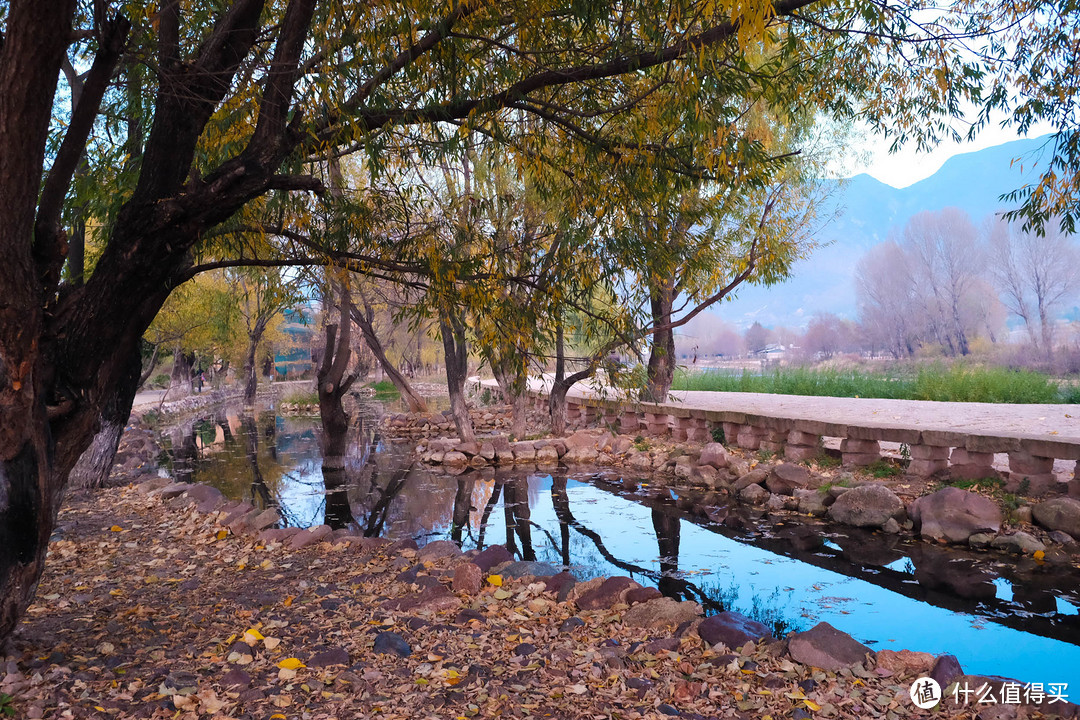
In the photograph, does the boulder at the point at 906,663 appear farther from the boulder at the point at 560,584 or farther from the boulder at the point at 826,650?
the boulder at the point at 560,584

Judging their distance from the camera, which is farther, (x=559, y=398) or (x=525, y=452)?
(x=559, y=398)

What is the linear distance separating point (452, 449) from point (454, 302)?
8071mm

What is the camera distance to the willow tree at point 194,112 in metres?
3.05

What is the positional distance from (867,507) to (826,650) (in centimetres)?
411

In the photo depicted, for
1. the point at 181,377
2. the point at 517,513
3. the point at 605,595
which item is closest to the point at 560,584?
the point at 605,595

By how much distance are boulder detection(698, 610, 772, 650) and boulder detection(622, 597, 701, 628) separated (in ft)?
0.71

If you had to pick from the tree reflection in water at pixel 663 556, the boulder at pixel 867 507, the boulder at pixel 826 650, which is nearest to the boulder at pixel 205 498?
the tree reflection in water at pixel 663 556

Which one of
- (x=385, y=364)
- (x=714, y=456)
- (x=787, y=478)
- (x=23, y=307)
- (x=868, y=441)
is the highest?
(x=23, y=307)

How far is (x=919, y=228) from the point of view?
44656mm

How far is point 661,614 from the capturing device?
4230mm

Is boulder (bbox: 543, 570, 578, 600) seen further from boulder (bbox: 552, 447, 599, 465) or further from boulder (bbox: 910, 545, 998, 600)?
boulder (bbox: 552, 447, 599, 465)

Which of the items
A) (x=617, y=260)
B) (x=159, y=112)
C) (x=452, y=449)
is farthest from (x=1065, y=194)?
(x=452, y=449)

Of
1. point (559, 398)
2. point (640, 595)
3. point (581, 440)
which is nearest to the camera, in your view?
point (640, 595)

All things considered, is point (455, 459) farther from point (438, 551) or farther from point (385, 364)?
point (438, 551)
